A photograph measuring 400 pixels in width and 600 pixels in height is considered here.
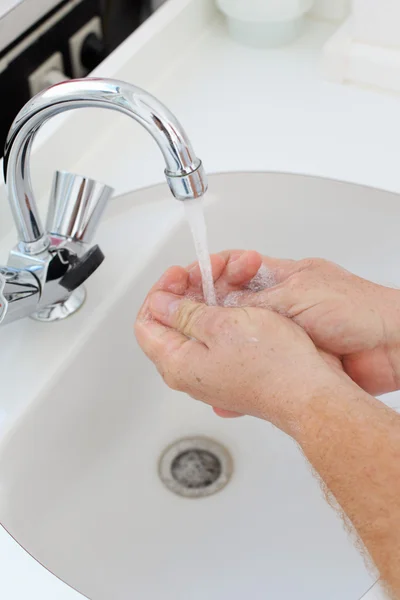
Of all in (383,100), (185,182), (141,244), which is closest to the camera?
(185,182)

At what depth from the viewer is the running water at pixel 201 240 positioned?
1.62ft

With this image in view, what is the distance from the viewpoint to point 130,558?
2.01 feet

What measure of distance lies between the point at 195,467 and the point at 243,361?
0.24 metres

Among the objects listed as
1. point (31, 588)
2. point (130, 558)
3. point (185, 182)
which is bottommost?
point (130, 558)

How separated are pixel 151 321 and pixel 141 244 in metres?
0.14

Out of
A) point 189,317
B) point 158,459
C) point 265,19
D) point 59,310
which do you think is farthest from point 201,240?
point 265,19

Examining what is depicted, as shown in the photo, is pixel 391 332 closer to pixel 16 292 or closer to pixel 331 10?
pixel 16 292

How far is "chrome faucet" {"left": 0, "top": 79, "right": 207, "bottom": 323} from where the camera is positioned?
1.49 ft

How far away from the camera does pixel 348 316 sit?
22.6 inches

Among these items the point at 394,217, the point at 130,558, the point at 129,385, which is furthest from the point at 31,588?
the point at 394,217

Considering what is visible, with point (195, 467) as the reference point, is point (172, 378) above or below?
above

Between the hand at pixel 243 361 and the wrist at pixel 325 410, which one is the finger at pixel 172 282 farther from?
the wrist at pixel 325 410

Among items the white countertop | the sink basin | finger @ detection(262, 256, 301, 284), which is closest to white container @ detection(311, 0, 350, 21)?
the white countertop

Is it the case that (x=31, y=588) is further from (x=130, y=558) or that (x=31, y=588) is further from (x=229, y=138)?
(x=229, y=138)
